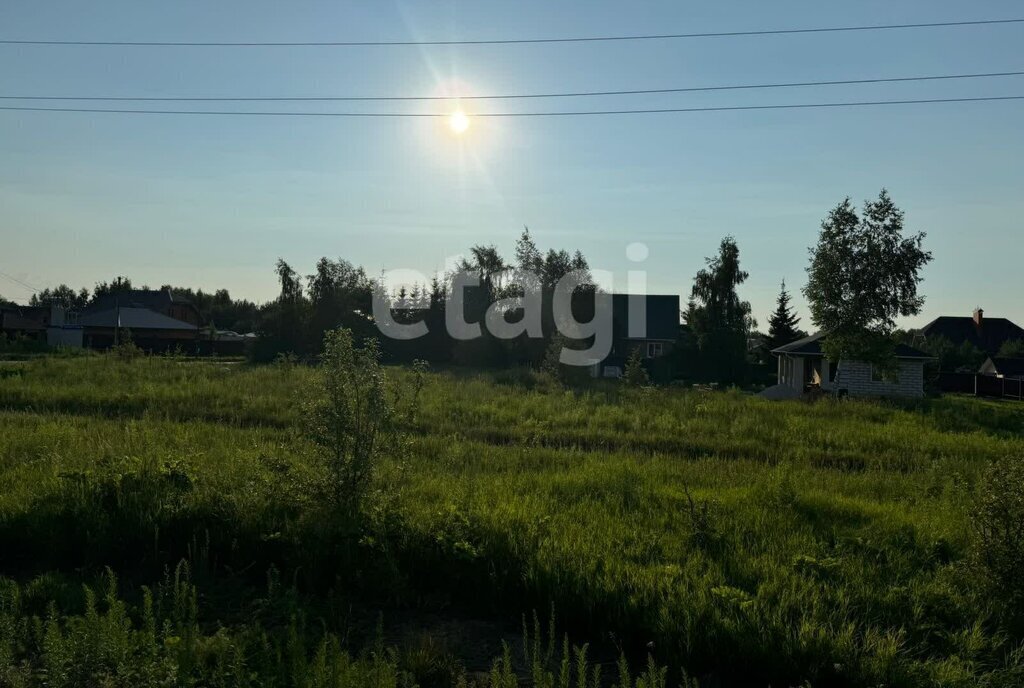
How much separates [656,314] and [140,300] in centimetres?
5216

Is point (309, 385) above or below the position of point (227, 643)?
above

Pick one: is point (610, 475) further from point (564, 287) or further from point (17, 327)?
point (17, 327)

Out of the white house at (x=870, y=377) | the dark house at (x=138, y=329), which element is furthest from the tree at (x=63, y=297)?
the white house at (x=870, y=377)

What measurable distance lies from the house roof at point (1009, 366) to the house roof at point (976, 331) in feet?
40.2

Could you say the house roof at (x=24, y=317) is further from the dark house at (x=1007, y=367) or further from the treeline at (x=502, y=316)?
the dark house at (x=1007, y=367)

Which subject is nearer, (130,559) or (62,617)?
(62,617)

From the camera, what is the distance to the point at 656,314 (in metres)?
57.0

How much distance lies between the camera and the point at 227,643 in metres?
5.15

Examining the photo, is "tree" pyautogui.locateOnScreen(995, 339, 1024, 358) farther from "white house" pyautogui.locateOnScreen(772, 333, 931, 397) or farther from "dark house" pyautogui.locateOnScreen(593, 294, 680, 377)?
"white house" pyautogui.locateOnScreen(772, 333, 931, 397)

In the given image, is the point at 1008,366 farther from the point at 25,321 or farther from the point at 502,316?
the point at 25,321

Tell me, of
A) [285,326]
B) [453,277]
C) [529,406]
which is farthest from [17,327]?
[529,406]

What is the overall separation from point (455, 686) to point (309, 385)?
4611mm

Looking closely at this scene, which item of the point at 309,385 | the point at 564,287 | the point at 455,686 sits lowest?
the point at 455,686

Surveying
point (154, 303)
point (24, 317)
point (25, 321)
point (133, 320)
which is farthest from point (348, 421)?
point (24, 317)
